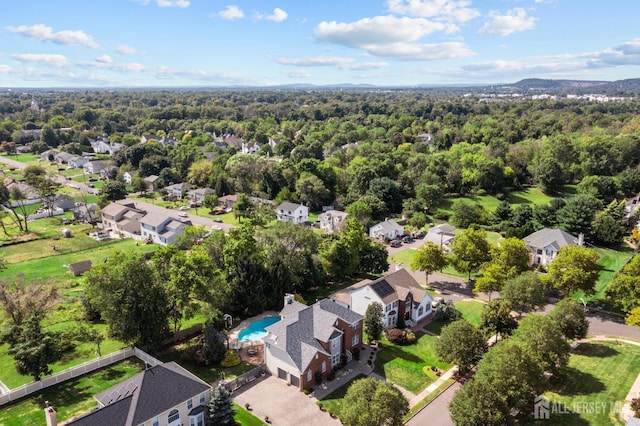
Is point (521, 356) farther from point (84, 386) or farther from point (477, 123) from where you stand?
point (477, 123)

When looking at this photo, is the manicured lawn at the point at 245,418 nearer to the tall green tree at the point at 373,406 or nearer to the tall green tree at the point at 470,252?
the tall green tree at the point at 373,406

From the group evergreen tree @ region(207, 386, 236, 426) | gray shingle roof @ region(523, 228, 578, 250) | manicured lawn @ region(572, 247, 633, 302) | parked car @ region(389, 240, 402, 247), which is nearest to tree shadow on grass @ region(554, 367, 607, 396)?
manicured lawn @ region(572, 247, 633, 302)

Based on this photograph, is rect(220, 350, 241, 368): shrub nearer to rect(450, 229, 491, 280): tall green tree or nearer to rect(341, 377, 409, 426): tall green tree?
rect(341, 377, 409, 426): tall green tree

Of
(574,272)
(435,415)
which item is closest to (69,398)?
A: (435,415)

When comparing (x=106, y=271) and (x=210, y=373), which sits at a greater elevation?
(x=106, y=271)

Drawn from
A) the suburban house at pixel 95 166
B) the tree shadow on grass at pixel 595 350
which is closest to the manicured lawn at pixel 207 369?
the tree shadow on grass at pixel 595 350

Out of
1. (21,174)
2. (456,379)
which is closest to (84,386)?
(456,379)

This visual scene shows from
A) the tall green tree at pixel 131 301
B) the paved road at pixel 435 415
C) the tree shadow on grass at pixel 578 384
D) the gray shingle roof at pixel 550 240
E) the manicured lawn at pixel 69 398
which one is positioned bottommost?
the paved road at pixel 435 415
